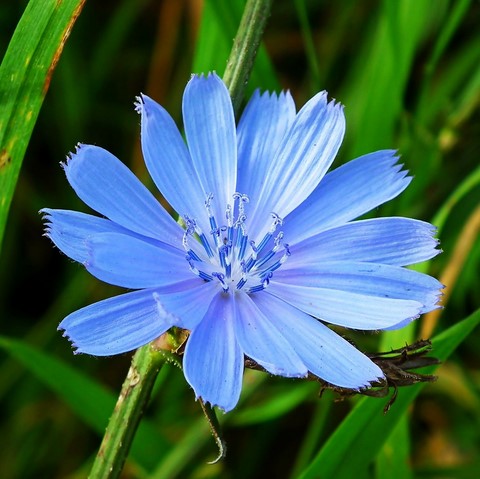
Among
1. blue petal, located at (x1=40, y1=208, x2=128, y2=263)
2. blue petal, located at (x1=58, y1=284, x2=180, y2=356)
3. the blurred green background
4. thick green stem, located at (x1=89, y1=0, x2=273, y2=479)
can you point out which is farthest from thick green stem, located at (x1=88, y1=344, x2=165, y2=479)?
the blurred green background

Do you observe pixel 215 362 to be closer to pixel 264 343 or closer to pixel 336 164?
pixel 264 343

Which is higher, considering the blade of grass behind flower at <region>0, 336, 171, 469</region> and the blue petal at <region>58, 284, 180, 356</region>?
the blue petal at <region>58, 284, 180, 356</region>

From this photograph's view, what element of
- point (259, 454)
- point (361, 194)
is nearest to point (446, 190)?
point (259, 454)

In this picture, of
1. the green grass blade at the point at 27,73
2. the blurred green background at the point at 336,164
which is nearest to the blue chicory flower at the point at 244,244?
the green grass blade at the point at 27,73

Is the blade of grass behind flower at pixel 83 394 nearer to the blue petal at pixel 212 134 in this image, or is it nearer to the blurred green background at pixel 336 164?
the blurred green background at pixel 336 164

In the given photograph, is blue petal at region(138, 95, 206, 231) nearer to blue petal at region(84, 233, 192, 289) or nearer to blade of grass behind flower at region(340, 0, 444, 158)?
blue petal at region(84, 233, 192, 289)

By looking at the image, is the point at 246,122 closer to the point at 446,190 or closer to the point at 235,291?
the point at 235,291
